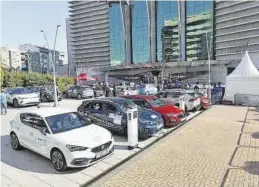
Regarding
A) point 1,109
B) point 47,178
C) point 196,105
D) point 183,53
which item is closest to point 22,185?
point 47,178

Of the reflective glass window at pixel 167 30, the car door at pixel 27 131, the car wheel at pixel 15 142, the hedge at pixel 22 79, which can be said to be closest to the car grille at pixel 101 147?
the car door at pixel 27 131

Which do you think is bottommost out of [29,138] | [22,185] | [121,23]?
[22,185]

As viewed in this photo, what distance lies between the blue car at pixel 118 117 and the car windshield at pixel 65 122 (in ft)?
6.49

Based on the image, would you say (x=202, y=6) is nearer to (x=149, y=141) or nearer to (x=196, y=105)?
(x=196, y=105)

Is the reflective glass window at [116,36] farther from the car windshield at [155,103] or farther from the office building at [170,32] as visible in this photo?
the car windshield at [155,103]

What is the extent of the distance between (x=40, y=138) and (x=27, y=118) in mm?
1252

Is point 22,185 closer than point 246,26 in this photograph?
Yes

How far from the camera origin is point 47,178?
6.55 metres

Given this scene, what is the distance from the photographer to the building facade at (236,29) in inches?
3132

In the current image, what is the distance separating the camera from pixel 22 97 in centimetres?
1919

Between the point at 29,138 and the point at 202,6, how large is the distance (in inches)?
3527

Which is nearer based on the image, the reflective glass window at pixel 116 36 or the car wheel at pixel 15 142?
the car wheel at pixel 15 142

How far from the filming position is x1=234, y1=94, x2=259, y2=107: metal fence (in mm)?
20750

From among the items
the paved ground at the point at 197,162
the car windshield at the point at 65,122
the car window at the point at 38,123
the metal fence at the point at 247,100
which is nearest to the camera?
the paved ground at the point at 197,162
